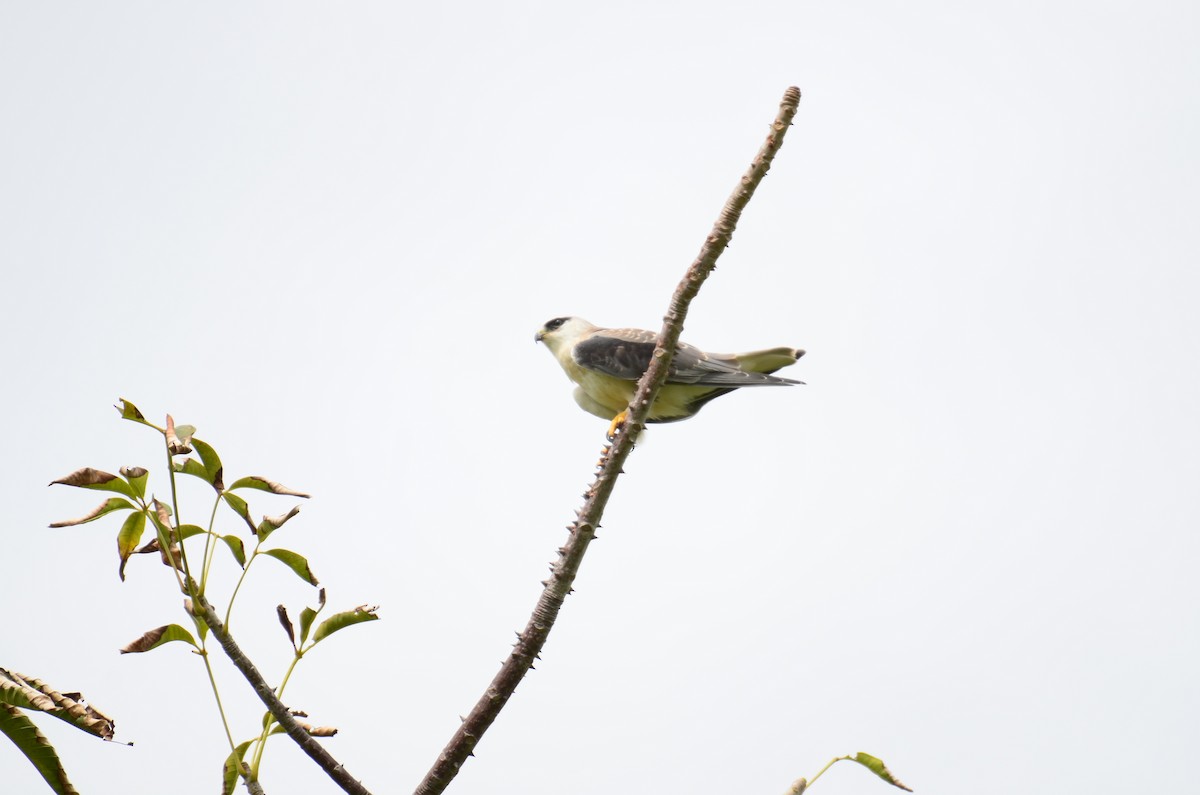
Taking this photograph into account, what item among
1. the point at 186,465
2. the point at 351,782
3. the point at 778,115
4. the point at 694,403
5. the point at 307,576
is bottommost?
the point at 351,782

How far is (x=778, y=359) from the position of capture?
24.5 feet

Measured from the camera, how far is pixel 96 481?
2.37m

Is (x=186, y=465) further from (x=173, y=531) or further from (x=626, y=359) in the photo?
(x=626, y=359)

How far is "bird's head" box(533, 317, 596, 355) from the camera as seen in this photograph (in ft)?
29.6

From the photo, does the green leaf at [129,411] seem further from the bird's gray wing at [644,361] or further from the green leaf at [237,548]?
the bird's gray wing at [644,361]

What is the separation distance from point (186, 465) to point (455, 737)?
1076mm

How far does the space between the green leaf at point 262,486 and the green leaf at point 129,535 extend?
22 cm

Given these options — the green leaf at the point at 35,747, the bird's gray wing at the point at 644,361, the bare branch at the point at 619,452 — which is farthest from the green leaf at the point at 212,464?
the bird's gray wing at the point at 644,361

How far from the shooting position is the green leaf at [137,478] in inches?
95.4

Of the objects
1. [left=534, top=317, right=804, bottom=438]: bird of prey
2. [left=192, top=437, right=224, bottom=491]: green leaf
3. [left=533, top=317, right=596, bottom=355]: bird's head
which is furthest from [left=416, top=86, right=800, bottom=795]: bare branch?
[left=533, top=317, right=596, bottom=355]: bird's head

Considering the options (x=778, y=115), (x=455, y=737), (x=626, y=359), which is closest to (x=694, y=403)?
(x=626, y=359)

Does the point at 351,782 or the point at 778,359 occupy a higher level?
the point at 778,359

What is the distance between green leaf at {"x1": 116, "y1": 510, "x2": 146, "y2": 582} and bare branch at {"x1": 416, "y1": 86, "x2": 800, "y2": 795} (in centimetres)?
105

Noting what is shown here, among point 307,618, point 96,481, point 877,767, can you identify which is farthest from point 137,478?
point 877,767
